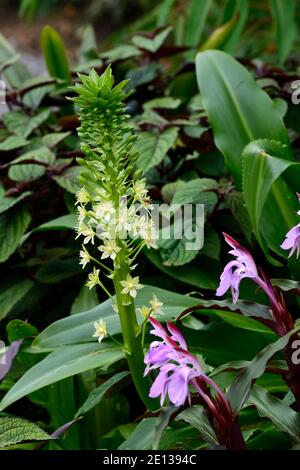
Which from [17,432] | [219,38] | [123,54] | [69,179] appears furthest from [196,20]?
[17,432]

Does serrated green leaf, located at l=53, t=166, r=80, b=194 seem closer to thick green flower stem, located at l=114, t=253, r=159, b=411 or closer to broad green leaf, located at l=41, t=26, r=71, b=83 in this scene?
thick green flower stem, located at l=114, t=253, r=159, b=411

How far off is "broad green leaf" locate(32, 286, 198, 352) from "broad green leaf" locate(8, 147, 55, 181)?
0.53m

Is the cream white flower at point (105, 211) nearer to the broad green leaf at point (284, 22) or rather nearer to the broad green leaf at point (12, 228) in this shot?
the broad green leaf at point (12, 228)

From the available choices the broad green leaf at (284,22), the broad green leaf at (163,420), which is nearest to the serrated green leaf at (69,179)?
the broad green leaf at (163,420)

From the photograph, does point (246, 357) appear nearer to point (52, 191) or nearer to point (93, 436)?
point (93, 436)

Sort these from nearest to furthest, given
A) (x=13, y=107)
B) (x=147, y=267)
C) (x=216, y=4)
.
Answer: (x=147, y=267), (x=13, y=107), (x=216, y=4)

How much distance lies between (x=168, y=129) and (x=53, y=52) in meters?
0.82

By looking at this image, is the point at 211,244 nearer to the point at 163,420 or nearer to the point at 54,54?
the point at 163,420

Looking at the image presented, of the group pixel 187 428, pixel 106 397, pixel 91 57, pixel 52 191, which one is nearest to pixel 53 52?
pixel 91 57

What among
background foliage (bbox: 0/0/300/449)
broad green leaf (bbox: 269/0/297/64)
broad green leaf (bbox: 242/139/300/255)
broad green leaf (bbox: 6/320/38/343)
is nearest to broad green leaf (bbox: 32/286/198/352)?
background foliage (bbox: 0/0/300/449)

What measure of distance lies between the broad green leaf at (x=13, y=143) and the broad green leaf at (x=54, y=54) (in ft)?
1.83

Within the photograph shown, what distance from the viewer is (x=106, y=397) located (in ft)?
5.10

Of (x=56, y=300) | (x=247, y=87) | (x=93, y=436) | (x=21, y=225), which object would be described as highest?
(x=247, y=87)

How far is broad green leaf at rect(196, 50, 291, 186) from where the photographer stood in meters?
1.70
